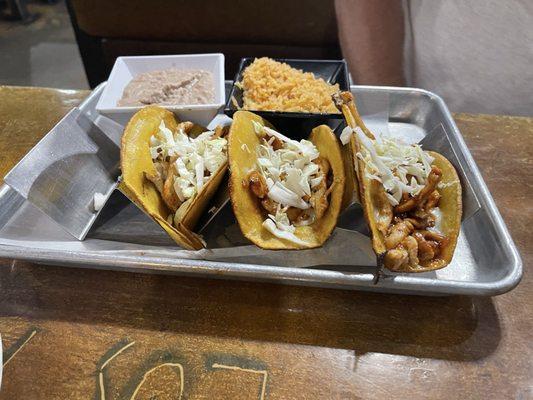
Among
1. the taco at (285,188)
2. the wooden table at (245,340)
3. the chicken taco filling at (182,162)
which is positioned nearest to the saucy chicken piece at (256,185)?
the taco at (285,188)

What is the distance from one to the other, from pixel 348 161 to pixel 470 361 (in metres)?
0.61

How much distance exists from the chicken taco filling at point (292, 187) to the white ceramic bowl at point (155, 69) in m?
0.38

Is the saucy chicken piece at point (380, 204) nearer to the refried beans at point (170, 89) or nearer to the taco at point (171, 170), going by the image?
the taco at point (171, 170)

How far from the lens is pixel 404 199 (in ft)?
3.91

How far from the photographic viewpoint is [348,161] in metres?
1.24

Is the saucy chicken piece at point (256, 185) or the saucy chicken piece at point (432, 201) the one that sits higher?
the saucy chicken piece at point (256, 185)

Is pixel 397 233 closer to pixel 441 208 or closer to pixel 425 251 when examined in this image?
pixel 425 251

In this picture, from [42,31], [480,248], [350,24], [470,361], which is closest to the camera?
[470,361]

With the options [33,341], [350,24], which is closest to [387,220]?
[33,341]

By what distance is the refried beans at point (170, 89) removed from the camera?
63.6 inches

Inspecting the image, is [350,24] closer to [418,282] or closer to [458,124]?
[458,124]

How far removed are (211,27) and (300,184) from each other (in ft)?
7.37

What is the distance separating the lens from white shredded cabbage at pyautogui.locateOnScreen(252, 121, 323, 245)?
1.18m

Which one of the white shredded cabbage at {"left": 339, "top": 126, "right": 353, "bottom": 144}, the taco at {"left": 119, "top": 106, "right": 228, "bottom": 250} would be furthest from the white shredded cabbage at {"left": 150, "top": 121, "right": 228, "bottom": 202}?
the white shredded cabbage at {"left": 339, "top": 126, "right": 353, "bottom": 144}
